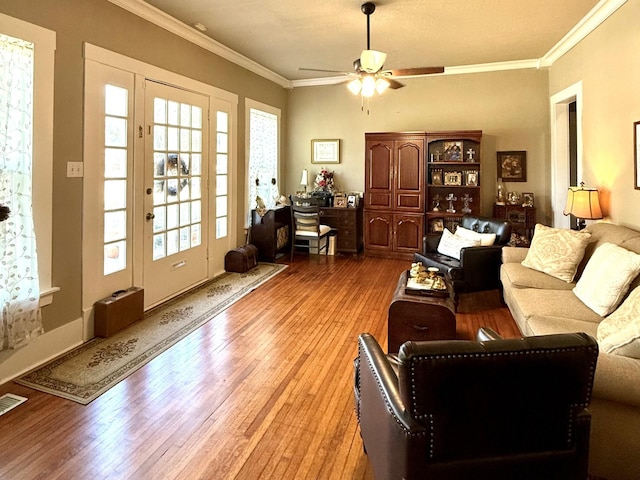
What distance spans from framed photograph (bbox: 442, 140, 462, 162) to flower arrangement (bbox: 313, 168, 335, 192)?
187 cm

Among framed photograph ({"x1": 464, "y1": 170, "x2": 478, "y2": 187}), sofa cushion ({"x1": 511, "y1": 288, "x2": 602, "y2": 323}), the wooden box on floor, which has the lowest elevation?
the wooden box on floor

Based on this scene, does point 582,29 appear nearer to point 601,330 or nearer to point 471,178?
point 471,178

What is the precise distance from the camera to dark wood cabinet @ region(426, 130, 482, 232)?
19.9 feet

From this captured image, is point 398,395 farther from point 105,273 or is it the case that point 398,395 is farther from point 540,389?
point 105,273

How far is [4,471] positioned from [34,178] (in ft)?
5.99

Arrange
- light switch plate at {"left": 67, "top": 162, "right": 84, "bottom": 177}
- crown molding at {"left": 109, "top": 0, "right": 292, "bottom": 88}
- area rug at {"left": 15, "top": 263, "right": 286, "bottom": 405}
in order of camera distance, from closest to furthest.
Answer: area rug at {"left": 15, "top": 263, "right": 286, "bottom": 405}
light switch plate at {"left": 67, "top": 162, "right": 84, "bottom": 177}
crown molding at {"left": 109, "top": 0, "right": 292, "bottom": 88}

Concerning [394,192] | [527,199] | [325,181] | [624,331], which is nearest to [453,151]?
[394,192]

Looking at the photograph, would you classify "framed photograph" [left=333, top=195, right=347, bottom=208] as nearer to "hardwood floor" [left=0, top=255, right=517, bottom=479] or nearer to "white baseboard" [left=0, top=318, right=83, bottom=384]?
"hardwood floor" [left=0, top=255, right=517, bottom=479]

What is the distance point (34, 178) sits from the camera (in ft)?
9.35

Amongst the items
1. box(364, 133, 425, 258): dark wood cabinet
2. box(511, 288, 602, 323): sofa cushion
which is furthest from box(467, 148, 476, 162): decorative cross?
box(511, 288, 602, 323): sofa cushion

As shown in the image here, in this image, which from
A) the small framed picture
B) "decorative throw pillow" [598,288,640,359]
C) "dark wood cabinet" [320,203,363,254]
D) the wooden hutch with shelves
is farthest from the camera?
"dark wood cabinet" [320,203,363,254]

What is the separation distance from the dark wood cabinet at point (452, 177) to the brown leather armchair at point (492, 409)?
4.99m

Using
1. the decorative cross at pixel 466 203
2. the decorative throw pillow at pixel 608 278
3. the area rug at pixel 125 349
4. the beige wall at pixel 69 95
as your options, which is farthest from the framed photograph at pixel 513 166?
the beige wall at pixel 69 95

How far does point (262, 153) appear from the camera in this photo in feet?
21.4
